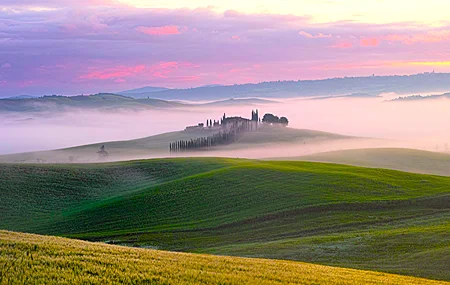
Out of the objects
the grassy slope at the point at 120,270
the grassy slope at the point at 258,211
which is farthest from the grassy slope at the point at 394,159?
the grassy slope at the point at 120,270

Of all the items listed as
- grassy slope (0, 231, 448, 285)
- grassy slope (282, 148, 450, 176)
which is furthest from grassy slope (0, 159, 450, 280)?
grassy slope (282, 148, 450, 176)

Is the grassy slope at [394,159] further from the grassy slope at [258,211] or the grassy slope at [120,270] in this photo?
the grassy slope at [120,270]

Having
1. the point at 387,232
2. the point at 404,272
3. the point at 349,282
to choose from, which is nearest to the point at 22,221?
the point at 387,232

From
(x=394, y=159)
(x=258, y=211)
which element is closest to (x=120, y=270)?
(x=258, y=211)

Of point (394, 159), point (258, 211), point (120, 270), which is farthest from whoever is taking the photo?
point (394, 159)

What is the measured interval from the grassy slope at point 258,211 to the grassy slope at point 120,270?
16687 mm

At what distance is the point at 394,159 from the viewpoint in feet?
527

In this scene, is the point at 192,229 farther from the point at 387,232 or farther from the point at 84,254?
the point at 84,254

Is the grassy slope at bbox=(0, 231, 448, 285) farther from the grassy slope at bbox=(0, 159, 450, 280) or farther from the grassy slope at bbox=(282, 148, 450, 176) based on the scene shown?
the grassy slope at bbox=(282, 148, 450, 176)

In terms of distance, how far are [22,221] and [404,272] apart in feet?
190

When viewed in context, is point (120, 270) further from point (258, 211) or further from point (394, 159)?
point (394, 159)

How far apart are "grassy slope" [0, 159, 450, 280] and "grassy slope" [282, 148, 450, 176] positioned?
Result: 51428mm

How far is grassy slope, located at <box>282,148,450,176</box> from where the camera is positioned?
148587 mm

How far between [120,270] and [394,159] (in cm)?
15147
